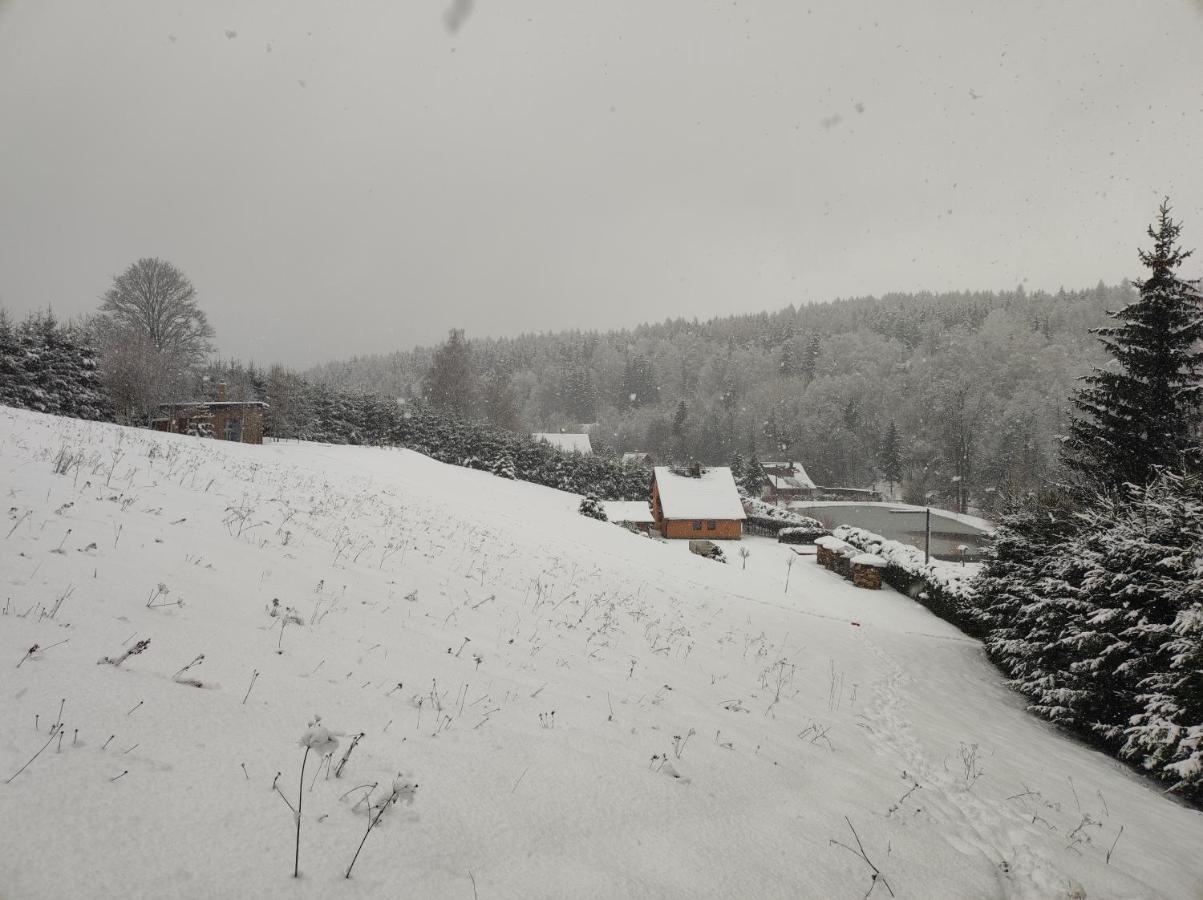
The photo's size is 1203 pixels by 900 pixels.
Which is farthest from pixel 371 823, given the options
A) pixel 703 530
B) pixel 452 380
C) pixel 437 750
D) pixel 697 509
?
pixel 452 380

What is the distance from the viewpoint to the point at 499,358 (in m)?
151

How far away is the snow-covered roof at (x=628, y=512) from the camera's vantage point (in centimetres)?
3872

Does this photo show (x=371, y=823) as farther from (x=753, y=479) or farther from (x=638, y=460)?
(x=753, y=479)

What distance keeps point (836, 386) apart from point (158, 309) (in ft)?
292

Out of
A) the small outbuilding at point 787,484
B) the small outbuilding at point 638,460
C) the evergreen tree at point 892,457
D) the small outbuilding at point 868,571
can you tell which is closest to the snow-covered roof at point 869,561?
the small outbuilding at point 868,571

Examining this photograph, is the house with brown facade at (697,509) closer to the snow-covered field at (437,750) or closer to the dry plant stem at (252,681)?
the snow-covered field at (437,750)

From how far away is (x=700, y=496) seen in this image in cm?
4297

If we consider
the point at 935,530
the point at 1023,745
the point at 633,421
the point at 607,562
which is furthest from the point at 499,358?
the point at 1023,745

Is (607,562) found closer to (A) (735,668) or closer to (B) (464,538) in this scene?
(B) (464,538)

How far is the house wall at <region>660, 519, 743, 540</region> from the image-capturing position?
4172 cm

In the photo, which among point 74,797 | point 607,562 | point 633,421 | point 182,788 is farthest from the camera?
point 633,421

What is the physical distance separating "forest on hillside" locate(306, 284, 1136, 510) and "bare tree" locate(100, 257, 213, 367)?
18.6m

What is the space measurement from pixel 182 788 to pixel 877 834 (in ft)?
13.2

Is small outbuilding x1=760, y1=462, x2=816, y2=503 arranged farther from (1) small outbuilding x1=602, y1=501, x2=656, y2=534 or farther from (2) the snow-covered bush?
(1) small outbuilding x1=602, y1=501, x2=656, y2=534
